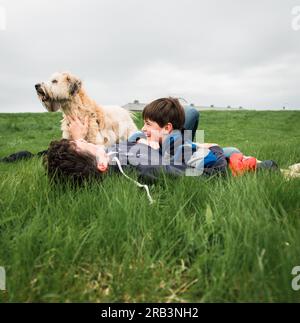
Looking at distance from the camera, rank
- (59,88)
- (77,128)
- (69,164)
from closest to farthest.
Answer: (69,164), (77,128), (59,88)

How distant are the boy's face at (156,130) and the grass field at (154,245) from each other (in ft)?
4.25

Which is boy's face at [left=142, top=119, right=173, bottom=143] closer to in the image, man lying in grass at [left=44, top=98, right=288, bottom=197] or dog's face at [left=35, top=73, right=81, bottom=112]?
man lying in grass at [left=44, top=98, right=288, bottom=197]

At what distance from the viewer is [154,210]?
7.18ft

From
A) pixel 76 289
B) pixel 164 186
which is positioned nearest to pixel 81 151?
pixel 164 186

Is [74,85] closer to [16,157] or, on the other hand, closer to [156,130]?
[16,157]

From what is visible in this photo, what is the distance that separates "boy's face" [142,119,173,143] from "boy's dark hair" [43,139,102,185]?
103 cm

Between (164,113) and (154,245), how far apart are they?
2229mm

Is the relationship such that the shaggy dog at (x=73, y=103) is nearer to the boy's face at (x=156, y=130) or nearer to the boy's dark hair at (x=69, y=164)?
the boy's face at (x=156, y=130)

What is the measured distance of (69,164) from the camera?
9.46ft

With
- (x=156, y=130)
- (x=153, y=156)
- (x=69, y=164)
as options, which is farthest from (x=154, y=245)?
(x=156, y=130)

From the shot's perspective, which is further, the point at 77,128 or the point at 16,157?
the point at 16,157

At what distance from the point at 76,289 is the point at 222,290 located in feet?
2.31

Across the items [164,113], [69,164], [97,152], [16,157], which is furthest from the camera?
[16,157]
